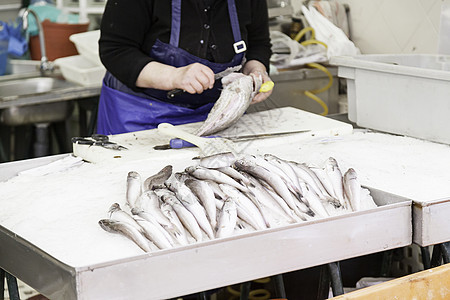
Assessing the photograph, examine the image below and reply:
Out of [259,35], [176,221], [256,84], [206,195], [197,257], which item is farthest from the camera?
[259,35]

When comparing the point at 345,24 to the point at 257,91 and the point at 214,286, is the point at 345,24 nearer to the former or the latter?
the point at 257,91

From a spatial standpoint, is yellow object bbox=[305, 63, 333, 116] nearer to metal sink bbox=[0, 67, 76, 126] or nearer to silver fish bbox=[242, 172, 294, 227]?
metal sink bbox=[0, 67, 76, 126]

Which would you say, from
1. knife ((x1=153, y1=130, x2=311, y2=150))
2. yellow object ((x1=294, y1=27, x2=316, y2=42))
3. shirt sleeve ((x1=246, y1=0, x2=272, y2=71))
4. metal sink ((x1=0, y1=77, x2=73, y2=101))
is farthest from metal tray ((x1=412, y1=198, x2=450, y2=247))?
metal sink ((x1=0, y1=77, x2=73, y2=101))

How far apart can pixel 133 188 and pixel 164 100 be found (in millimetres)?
1185

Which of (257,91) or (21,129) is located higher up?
(257,91)

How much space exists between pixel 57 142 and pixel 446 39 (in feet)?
9.75

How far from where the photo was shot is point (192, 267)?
1700 mm

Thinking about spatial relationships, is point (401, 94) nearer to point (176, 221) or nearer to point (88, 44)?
point (176, 221)

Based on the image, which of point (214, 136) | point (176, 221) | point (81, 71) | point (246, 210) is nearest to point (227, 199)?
point (246, 210)

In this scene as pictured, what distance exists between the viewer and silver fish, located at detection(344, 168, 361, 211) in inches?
80.2

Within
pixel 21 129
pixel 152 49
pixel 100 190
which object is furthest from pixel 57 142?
pixel 100 190

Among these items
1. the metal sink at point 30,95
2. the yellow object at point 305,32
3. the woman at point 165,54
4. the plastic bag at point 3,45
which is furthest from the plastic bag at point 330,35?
the plastic bag at point 3,45

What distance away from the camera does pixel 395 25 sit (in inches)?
171

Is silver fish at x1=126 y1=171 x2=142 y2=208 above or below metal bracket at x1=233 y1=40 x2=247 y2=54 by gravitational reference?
below
